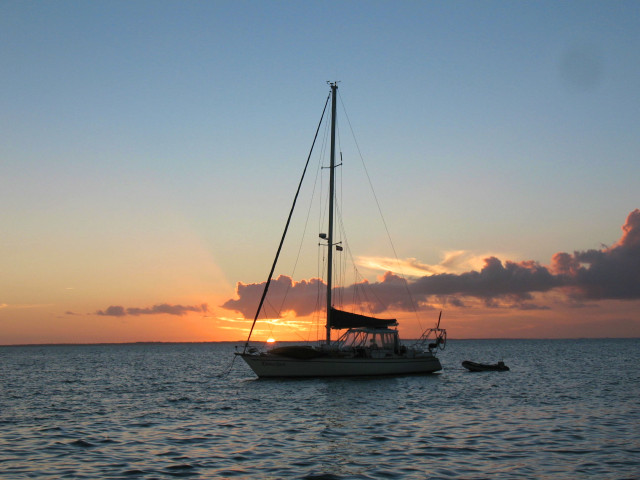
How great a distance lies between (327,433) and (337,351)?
2127 cm

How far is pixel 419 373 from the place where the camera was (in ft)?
172

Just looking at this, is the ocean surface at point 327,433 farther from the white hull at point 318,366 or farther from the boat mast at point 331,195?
the boat mast at point 331,195

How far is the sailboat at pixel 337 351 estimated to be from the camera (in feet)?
146

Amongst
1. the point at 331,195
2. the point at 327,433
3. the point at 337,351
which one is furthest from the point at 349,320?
the point at 327,433

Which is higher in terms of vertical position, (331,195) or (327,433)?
(331,195)

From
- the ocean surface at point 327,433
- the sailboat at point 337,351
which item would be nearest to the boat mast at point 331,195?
the sailboat at point 337,351

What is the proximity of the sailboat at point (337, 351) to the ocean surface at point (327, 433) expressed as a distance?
155 centimetres

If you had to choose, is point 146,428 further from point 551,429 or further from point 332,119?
point 332,119

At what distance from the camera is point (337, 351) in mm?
45906

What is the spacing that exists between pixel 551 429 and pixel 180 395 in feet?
84.9

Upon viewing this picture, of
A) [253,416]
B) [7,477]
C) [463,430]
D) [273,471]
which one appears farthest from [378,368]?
[7,477]

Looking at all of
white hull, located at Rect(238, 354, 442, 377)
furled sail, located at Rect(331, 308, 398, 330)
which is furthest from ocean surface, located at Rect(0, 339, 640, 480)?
furled sail, located at Rect(331, 308, 398, 330)

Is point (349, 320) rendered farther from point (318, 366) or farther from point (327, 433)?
point (327, 433)

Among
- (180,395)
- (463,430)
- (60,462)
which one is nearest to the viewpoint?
(60,462)
